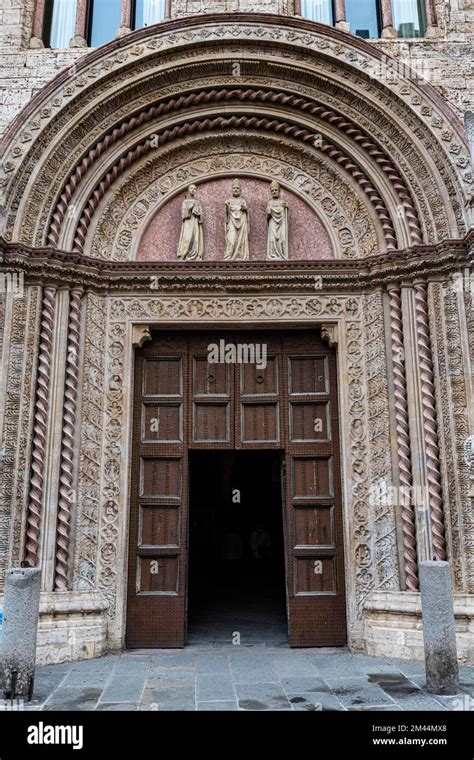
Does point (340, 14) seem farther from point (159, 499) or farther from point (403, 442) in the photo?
point (159, 499)

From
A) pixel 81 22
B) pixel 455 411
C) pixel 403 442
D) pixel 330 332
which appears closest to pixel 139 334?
pixel 330 332

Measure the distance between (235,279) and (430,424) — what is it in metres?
2.91

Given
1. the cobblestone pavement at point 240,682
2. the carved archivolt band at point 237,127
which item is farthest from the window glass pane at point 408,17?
the cobblestone pavement at point 240,682

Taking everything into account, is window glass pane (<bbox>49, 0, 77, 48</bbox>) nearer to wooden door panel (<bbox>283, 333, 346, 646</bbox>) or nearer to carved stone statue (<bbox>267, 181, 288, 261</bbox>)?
carved stone statue (<bbox>267, 181, 288, 261</bbox>)

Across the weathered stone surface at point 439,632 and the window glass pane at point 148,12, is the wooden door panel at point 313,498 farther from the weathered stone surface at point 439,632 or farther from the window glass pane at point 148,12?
the window glass pane at point 148,12

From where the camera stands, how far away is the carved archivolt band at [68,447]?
6672 millimetres

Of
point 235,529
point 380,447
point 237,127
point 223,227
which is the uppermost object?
point 237,127

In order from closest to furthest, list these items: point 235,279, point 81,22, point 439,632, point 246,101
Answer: point 439,632, point 235,279, point 246,101, point 81,22

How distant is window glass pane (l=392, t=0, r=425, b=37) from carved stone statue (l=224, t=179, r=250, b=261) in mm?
3255

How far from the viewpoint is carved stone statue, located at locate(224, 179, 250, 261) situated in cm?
767

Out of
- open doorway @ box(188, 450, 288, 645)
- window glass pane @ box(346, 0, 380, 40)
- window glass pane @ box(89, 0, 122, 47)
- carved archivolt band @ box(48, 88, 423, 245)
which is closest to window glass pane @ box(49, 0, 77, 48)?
window glass pane @ box(89, 0, 122, 47)

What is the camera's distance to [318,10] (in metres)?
8.48

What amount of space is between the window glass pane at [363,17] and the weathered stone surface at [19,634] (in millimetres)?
8066

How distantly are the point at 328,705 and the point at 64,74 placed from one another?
7.53 m
